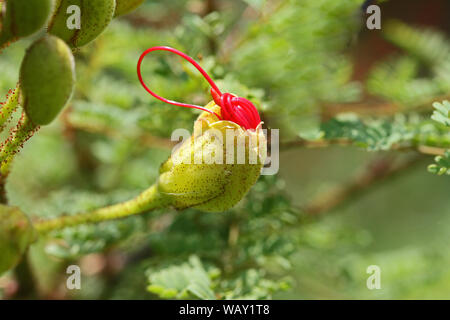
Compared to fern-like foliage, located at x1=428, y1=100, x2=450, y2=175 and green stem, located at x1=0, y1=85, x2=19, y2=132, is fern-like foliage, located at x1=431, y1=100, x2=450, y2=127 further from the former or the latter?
green stem, located at x1=0, y1=85, x2=19, y2=132

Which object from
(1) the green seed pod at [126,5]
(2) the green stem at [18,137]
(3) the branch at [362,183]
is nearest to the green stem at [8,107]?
(2) the green stem at [18,137]

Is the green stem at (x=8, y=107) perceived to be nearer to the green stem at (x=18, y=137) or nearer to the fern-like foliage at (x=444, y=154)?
the green stem at (x=18, y=137)

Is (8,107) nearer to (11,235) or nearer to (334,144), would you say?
(11,235)

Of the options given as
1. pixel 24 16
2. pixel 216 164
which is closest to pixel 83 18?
pixel 24 16

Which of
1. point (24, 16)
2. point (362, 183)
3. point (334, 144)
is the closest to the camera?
point (24, 16)

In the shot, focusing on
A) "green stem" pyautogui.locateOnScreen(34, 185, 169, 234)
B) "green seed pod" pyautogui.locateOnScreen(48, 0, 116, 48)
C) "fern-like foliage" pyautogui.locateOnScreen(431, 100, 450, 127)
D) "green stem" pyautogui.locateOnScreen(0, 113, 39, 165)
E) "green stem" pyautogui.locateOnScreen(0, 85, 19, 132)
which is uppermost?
"green seed pod" pyautogui.locateOnScreen(48, 0, 116, 48)

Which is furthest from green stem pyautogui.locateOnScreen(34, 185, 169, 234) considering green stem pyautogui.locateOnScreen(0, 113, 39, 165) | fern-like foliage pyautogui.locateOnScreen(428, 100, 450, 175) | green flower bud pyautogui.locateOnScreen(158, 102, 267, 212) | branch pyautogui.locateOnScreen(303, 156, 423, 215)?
branch pyautogui.locateOnScreen(303, 156, 423, 215)
